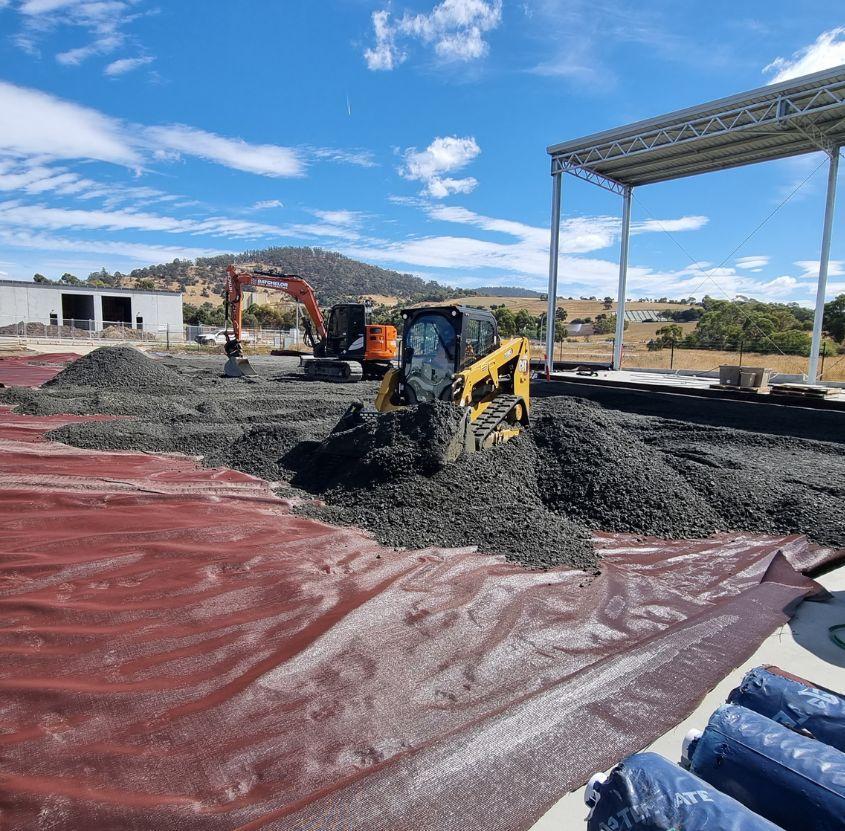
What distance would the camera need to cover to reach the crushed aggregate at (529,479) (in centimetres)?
562

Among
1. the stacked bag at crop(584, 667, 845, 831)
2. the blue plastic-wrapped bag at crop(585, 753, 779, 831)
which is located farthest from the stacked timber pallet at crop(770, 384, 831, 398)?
the blue plastic-wrapped bag at crop(585, 753, 779, 831)

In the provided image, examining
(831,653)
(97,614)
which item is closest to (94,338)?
(97,614)

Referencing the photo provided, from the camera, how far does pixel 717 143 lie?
1902 cm

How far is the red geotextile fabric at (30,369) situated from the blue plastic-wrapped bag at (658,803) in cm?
1788

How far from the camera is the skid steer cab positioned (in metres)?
7.71

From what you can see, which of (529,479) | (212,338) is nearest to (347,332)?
(529,479)

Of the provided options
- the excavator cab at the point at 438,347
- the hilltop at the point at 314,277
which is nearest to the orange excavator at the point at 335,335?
the excavator cab at the point at 438,347

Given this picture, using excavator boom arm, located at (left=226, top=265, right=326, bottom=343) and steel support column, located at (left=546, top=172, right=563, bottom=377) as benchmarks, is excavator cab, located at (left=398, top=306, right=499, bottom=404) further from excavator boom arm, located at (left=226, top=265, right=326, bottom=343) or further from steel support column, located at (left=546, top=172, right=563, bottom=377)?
steel support column, located at (left=546, top=172, right=563, bottom=377)

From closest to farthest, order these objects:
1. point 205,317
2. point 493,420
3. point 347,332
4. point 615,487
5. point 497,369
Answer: point 615,487
point 493,420
point 497,369
point 347,332
point 205,317

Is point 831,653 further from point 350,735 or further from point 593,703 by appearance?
point 350,735

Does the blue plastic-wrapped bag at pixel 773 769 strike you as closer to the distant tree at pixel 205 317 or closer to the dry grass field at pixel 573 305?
the distant tree at pixel 205 317

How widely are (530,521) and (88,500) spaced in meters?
4.49

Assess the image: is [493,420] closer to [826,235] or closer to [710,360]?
[826,235]

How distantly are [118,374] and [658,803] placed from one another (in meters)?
14.9
